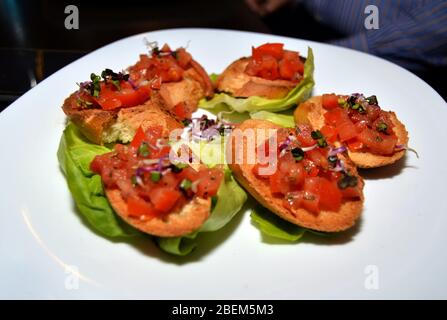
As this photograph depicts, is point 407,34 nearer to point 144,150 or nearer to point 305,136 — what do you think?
point 305,136

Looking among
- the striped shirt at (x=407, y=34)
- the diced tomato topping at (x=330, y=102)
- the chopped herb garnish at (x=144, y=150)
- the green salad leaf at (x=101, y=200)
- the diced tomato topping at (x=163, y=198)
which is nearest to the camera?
the diced tomato topping at (x=163, y=198)

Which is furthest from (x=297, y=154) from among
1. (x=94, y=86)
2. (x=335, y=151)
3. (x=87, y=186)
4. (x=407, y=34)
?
(x=407, y=34)

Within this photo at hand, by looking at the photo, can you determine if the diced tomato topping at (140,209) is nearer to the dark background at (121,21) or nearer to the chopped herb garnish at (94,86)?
the chopped herb garnish at (94,86)

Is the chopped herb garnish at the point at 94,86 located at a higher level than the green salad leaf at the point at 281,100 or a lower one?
higher

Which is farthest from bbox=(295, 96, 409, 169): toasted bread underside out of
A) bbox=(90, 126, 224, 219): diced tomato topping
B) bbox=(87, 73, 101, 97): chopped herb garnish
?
bbox=(87, 73, 101, 97): chopped herb garnish

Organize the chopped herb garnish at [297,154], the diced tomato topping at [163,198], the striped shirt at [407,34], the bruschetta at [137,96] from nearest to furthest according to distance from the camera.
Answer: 1. the diced tomato topping at [163,198]
2. the chopped herb garnish at [297,154]
3. the bruschetta at [137,96]
4. the striped shirt at [407,34]

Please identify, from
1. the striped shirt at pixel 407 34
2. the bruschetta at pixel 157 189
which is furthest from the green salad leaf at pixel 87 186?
the striped shirt at pixel 407 34

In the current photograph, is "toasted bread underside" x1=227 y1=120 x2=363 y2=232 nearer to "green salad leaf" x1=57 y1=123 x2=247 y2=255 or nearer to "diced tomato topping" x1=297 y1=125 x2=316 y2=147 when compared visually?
"green salad leaf" x1=57 y1=123 x2=247 y2=255
